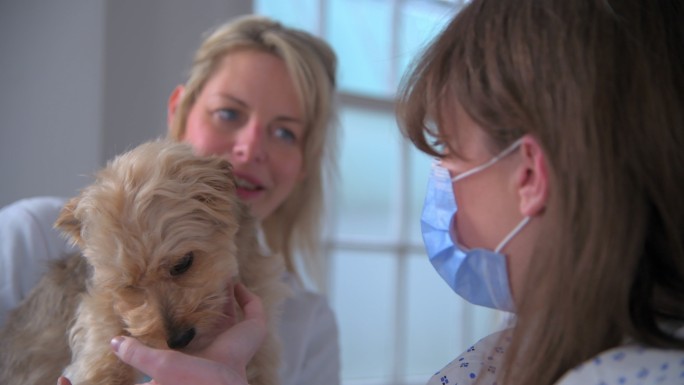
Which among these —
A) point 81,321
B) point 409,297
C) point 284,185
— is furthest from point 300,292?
point 409,297

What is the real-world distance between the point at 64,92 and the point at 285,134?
1184 millimetres

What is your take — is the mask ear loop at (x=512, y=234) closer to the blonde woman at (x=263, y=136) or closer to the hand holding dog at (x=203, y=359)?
the hand holding dog at (x=203, y=359)

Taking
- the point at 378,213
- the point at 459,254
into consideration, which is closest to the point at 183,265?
the point at 459,254

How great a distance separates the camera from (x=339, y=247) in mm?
4227

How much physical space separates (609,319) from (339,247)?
3192mm

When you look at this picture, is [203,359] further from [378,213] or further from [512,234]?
[378,213]

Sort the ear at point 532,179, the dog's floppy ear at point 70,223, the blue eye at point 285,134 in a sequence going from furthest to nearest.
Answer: the blue eye at point 285,134 < the dog's floppy ear at point 70,223 < the ear at point 532,179

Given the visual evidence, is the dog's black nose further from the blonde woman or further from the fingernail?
the blonde woman

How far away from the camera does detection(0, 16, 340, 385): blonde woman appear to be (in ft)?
6.85

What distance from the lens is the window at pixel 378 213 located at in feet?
13.8

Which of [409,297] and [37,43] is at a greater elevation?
[37,43]

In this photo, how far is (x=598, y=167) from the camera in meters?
1.04

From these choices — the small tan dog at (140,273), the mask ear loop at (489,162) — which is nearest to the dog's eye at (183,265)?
the small tan dog at (140,273)

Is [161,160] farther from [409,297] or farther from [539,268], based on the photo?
[409,297]
